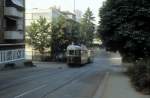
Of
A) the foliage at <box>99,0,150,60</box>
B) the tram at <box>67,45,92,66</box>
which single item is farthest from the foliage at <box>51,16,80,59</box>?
the foliage at <box>99,0,150,60</box>

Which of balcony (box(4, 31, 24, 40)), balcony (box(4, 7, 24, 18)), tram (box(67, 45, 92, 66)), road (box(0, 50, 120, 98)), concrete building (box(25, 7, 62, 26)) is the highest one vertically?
concrete building (box(25, 7, 62, 26))

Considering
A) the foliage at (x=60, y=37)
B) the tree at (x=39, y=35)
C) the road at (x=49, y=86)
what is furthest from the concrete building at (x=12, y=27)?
the foliage at (x=60, y=37)

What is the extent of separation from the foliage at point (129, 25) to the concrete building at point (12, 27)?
64.8 ft

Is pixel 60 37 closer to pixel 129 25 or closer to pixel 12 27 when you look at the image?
→ pixel 12 27

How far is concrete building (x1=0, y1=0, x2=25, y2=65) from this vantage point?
187 ft

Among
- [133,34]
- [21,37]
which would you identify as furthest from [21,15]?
[133,34]

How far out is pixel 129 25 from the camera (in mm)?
35438

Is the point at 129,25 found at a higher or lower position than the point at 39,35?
lower

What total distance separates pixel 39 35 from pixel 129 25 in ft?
163

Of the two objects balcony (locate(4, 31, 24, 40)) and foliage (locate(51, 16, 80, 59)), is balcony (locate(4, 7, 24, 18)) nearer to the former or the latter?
balcony (locate(4, 31, 24, 40))

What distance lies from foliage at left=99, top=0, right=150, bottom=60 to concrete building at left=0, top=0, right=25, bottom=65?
19743 mm

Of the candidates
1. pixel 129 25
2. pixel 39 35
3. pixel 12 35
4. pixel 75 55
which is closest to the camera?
pixel 129 25

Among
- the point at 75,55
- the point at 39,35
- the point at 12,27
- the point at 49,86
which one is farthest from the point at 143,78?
the point at 39,35

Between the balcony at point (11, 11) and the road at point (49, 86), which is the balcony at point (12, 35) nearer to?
the balcony at point (11, 11)
